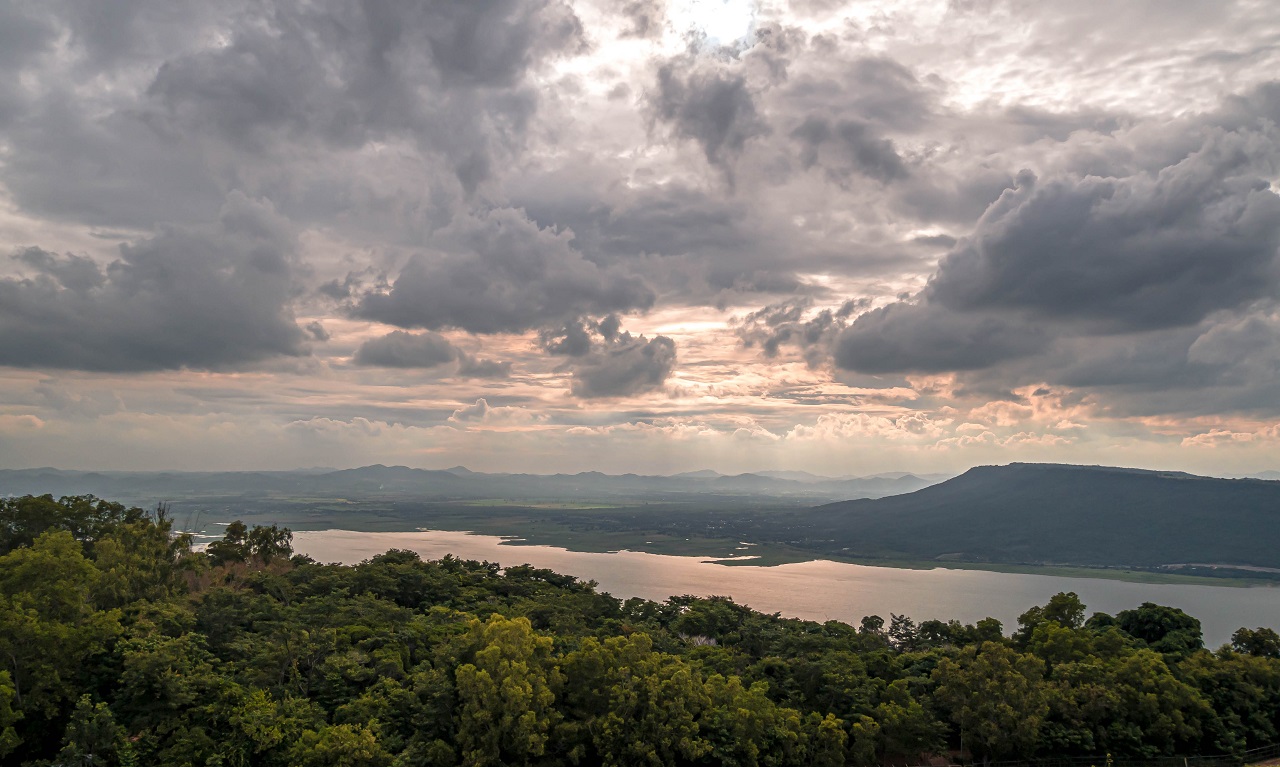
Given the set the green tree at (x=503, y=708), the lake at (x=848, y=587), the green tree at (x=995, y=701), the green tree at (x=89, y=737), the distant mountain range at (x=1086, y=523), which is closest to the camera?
the green tree at (x=89, y=737)

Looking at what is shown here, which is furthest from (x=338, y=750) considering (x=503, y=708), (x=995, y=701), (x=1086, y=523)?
(x=1086, y=523)

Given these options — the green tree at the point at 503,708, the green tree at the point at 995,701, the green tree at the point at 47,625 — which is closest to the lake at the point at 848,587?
the green tree at the point at 995,701

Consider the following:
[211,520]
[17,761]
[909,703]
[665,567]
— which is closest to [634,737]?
[909,703]

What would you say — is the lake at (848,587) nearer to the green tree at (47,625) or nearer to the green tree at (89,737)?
the green tree at (47,625)

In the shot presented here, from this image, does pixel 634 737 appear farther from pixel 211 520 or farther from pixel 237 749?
pixel 211 520

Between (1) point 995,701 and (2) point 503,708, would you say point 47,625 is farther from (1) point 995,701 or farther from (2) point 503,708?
(1) point 995,701

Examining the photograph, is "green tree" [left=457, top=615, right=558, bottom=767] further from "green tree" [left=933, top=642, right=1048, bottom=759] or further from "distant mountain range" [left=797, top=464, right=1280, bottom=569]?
"distant mountain range" [left=797, top=464, right=1280, bottom=569]
